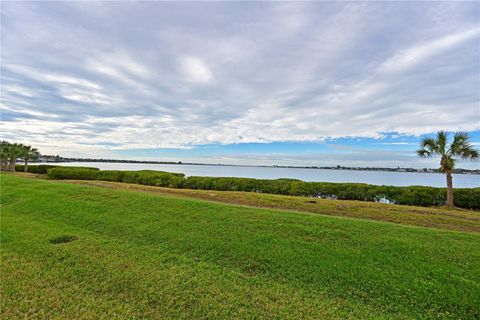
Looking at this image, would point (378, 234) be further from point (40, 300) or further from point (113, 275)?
point (40, 300)

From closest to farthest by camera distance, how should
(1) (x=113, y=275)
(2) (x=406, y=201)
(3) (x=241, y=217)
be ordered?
1. (1) (x=113, y=275)
2. (3) (x=241, y=217)
3. (2) (x=406, y=201)

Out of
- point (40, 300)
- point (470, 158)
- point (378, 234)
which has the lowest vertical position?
point (40, 300)

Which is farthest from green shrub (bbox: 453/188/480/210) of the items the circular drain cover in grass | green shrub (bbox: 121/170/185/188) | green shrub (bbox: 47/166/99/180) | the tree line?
the tree line

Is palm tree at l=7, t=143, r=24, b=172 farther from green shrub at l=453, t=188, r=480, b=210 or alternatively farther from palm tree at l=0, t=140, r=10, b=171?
green shrub at l=453, t=188, r=480, b=210

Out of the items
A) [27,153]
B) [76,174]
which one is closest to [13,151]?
[27,153]

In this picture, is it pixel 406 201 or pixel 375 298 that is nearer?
pixel 375 298

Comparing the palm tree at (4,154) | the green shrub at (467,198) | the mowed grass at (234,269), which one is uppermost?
the palm tree at (4,154)

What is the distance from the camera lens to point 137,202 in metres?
9.31

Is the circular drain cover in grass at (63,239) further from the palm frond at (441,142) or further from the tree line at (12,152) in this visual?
the tree line at (12,152)

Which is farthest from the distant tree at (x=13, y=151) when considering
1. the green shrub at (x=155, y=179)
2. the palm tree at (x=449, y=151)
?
the palm tree at (x=449, y=151)

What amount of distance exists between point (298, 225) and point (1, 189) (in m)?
15.4

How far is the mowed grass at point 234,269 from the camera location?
3.42 meters

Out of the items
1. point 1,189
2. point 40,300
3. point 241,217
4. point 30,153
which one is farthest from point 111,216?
point 30,153

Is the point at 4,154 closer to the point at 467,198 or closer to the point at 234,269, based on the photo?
the point at 234,269
